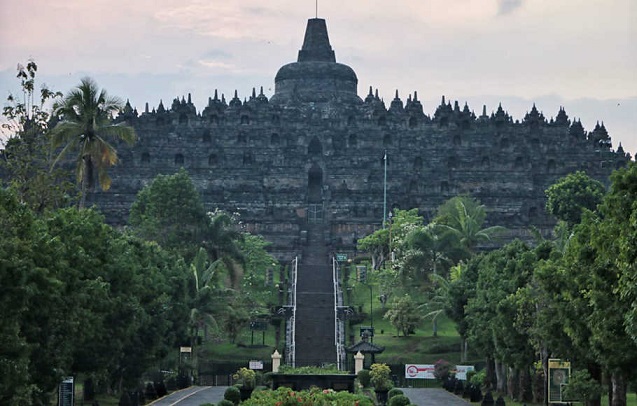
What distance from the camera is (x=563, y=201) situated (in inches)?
4122

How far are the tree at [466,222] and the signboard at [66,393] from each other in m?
47.7

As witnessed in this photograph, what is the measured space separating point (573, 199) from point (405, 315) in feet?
70.1

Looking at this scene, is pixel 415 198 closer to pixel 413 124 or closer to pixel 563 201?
pixel 413 124

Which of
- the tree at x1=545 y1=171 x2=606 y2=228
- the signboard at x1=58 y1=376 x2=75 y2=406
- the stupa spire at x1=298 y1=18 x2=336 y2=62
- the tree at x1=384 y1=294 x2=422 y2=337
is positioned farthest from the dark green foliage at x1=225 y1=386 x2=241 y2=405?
the stupa spire at x1=298 y1=18 x2=336 y2=62

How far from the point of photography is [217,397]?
222 ft

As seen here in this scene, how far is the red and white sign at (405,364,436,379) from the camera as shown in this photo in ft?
266

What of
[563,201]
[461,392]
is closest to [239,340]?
[461,392]

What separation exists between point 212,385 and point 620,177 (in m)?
43.4

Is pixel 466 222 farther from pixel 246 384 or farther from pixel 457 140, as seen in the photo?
pixel 457 140

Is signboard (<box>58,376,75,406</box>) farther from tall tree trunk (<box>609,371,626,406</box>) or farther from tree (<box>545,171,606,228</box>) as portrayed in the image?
tree (<box>545,171,606,228</box>)

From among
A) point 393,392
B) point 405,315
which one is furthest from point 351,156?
point 393,392

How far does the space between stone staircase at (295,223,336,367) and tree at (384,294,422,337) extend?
165 inches

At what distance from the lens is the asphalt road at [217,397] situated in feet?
210

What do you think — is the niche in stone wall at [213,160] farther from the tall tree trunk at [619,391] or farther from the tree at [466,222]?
the tall tree trunk at [619,391]
